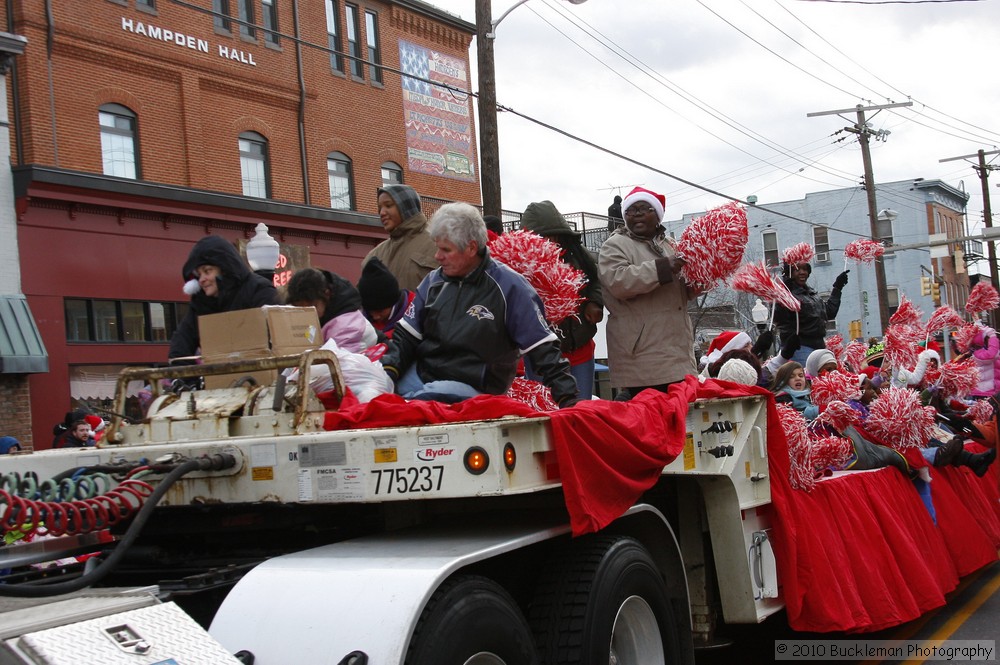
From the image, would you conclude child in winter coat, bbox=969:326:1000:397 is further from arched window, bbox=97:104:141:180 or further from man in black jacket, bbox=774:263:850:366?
arched window, bbox=97:104:141:180

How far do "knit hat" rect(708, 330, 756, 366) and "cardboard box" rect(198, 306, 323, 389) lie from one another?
4.44m

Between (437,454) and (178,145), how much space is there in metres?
19.4

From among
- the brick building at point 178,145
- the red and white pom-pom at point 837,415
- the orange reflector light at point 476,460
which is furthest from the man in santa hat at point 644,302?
the brick building at point 178,145

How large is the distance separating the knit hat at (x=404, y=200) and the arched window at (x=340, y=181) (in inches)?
737

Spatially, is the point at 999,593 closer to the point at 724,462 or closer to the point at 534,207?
the point at 724,462

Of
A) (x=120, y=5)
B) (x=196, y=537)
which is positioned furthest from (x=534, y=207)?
(x=120, y=5)

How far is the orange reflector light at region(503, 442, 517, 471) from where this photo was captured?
11.2 ft

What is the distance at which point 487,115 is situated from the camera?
13.9m

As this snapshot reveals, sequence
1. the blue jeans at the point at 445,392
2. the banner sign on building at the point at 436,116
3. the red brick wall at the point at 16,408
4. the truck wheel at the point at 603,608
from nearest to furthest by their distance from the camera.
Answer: the truck wheel at the point at 603,608 → the blue jeans at the point at 445,392 → the red brick wall at the point at 16,408 → the banner sign on building at the point at 436,116

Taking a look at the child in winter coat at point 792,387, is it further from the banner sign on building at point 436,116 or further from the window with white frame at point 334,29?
the banner sign on building at point 436,116

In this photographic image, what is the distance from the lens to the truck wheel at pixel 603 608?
12.6 feet

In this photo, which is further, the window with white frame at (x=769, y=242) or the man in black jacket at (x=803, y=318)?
the window with white frame at (x=769, y=242)

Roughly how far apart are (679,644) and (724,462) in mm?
918

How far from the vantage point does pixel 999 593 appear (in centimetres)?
779
